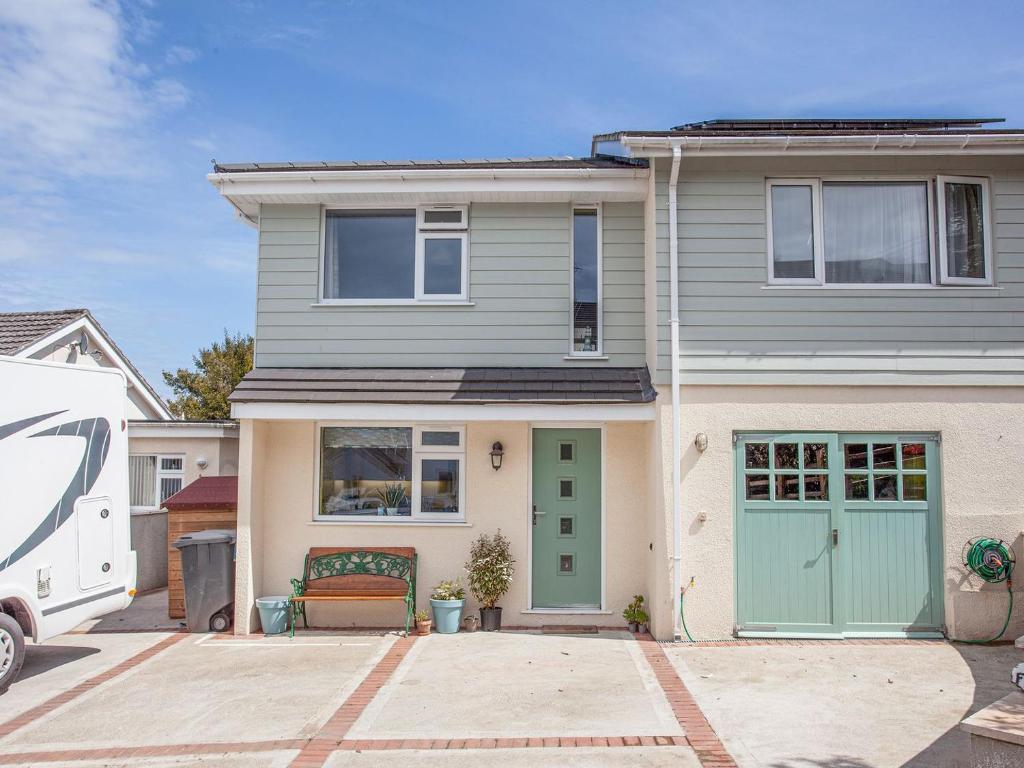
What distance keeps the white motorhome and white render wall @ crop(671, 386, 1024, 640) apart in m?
6.10

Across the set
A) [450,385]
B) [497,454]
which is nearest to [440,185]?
[450,385]

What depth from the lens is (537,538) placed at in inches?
372

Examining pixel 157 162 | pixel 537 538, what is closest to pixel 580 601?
pixel 537 538

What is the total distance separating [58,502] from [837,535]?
813 centimetres

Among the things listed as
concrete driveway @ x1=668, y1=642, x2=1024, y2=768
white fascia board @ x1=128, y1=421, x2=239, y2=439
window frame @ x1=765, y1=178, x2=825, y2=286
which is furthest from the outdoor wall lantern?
white fascia board @ x1=128, y1=421, x2=239, y2=439

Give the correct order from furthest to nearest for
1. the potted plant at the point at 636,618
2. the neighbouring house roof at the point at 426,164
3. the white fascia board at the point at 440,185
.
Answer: the neighbouring house roof at the point at 426,164, the white fascia board at the point at 440,185, the potted plant at the point at 636,618

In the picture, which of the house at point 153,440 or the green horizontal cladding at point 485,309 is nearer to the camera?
the green horizontal cladding at point 485,309

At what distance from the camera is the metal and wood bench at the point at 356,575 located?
8977 mm

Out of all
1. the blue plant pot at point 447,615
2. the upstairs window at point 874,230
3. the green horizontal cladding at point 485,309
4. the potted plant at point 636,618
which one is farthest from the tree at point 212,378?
the upstairs window at point 874,230

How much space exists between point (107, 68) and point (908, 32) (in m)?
10.4

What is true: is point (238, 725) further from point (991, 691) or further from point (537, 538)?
point (991, 691)

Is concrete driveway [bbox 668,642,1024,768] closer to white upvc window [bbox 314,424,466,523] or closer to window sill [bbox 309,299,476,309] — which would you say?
white upvc window [bbox 314,424,466,523]

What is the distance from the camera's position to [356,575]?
9.23m

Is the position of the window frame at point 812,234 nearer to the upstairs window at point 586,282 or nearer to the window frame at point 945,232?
the window frame at point 945,232
